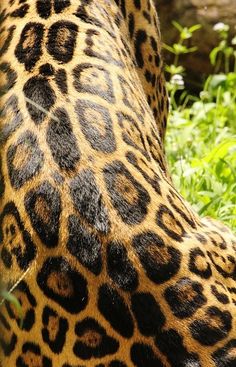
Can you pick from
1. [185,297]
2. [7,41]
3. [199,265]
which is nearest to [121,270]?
[185,297]

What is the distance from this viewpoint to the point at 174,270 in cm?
336

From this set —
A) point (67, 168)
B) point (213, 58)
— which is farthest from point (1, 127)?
point (213, 58)

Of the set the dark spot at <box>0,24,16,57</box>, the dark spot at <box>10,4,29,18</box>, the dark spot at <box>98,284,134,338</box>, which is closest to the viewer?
the dark spot at <box>98,284,134,338</box>


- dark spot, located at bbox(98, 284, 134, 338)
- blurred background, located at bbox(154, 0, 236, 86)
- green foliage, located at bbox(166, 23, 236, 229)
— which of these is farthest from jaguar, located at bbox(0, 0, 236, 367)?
blurred background, located at bbox(154, 0, 236, 86)

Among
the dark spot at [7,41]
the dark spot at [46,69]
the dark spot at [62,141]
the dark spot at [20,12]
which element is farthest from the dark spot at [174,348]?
the dark spot at [20,12]

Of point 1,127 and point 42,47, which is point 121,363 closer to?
point 1,127

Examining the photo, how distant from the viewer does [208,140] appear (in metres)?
6.69

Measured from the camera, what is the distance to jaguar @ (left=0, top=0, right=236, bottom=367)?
3.26 m

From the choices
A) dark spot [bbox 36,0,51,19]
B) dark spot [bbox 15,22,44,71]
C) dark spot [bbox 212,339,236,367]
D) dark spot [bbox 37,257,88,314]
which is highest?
dark spot [bbox 36,0,51,19]

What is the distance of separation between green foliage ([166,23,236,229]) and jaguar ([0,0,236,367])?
69.0 inches

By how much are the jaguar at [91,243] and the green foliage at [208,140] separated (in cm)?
175

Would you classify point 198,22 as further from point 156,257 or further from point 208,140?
point 156,257

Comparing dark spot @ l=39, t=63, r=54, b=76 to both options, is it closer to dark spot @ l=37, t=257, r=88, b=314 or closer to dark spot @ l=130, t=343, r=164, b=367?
dark spot @ l=37, t=257, r=88, b=314

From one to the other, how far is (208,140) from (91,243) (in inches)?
139
